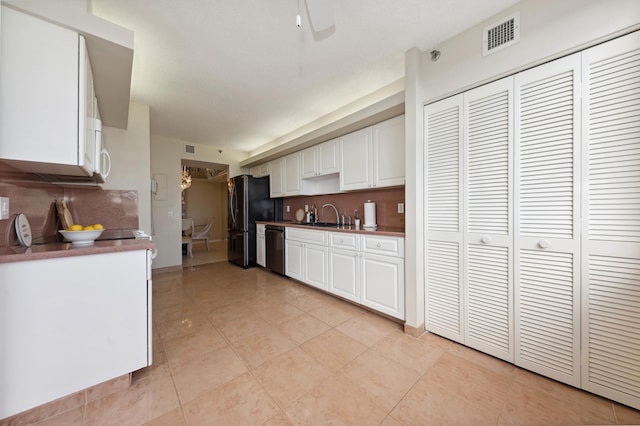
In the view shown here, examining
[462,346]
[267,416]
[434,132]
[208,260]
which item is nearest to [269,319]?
[267,416]

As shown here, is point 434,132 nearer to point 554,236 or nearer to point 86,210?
point 554,236

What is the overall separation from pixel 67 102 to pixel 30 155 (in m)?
0.33

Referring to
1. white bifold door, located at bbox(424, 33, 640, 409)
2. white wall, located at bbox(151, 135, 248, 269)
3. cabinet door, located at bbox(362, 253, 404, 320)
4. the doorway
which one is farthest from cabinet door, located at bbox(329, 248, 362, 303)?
the doorway

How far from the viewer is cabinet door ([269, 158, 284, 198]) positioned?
4.34m

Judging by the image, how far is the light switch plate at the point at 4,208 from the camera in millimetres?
1239

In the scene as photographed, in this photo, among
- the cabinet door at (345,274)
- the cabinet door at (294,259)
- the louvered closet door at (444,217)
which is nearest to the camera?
the louvered closet door at (444,217)

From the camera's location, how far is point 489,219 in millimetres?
1732

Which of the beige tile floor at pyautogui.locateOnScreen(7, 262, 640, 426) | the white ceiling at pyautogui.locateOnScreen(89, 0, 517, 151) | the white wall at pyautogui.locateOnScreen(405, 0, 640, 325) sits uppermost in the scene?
the white ceiling at pyautogui.locateOnScreen(89, 0, 517, 151)

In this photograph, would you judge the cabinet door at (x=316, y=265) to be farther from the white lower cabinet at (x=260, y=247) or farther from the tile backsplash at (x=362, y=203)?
the white lower cabinet at (x=260, y=247)

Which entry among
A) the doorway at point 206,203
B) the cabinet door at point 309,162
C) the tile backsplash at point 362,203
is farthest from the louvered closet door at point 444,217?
the doorway at point 206,203

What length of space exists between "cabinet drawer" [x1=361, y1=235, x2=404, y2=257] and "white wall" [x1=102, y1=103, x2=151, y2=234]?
9.74ft

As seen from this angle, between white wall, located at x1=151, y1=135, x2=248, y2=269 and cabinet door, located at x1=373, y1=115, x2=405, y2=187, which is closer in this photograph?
cabinet door, located at x1=373, y1=115, x2=405, y2=187

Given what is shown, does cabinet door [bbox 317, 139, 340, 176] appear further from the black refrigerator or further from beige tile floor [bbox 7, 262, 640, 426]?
beige tile floor [bbox 7, 262, 640, 426]

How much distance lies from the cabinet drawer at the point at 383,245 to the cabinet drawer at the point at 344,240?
10 cm
